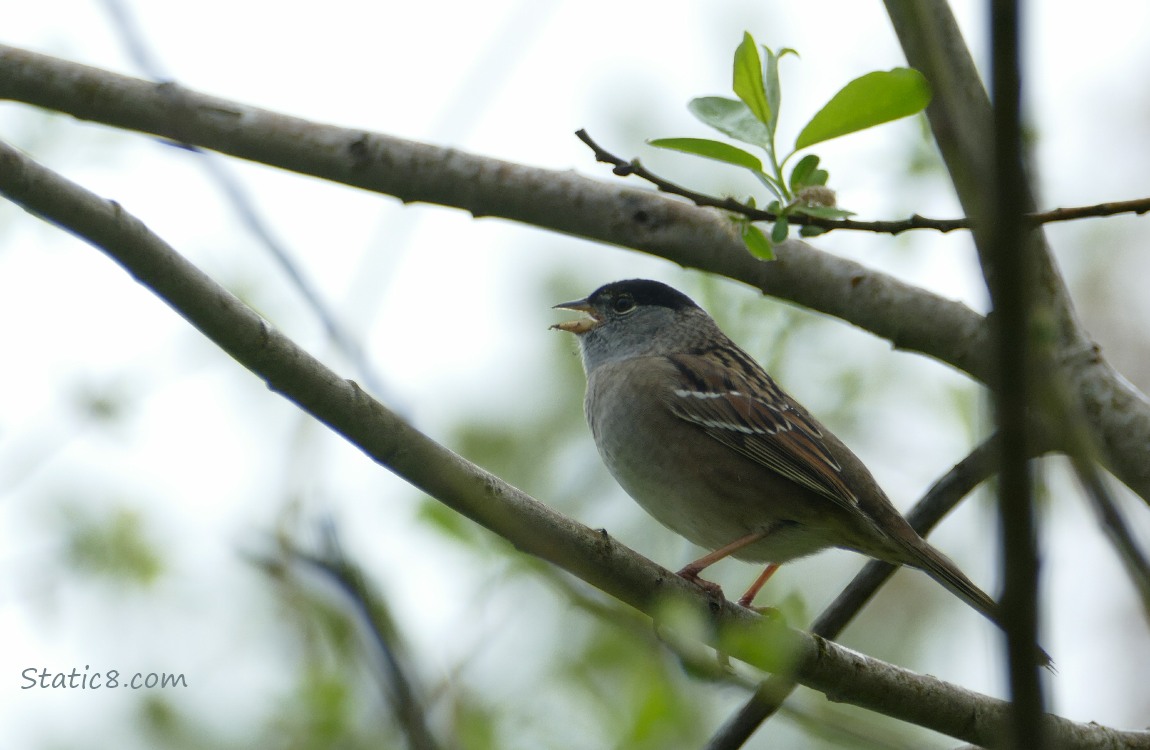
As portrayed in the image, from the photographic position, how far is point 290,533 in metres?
2.53

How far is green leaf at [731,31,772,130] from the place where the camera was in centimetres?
281

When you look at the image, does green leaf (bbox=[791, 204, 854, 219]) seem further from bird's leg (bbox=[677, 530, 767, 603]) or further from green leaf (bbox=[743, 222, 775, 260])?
bird's leg (bbox=[677, 530, 767, 603])

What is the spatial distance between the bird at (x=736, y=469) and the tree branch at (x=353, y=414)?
4.89 feet

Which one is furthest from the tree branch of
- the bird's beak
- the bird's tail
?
the bird's beak

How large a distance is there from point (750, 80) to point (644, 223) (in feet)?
3.25

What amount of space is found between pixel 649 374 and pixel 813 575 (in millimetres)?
5524

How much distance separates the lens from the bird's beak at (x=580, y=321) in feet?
20.6

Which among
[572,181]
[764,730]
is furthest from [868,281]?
[764,730]

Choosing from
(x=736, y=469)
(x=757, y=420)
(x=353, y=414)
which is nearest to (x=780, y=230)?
(x=353, y=414)

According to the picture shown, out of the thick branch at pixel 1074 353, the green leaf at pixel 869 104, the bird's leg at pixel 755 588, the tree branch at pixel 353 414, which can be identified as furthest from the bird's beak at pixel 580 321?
the green leaf at pixel 869 104

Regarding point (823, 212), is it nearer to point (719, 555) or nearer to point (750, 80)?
Result: point (750, 80)

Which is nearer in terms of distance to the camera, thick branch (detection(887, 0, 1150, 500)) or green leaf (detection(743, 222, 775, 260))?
green leaf (detection(743, 222, 775, 260))

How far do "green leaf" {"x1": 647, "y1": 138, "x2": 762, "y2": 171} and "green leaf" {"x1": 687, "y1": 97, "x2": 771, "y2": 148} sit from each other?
38mm

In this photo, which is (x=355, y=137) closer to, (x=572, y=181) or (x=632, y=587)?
(x=572, y=181)
